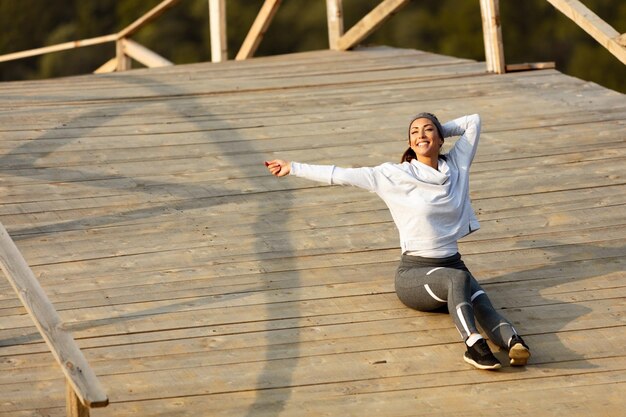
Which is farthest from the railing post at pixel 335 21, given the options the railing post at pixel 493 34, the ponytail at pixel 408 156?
the ponytail at pixel 408 156

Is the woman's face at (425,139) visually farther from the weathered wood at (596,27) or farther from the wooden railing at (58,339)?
the weathered wood at (596,27)

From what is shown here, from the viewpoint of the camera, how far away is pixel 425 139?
4883 millimetres

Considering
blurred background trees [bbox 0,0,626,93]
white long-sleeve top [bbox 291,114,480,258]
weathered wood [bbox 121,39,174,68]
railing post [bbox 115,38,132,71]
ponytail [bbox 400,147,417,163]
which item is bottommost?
blurred background trees [bbox 0,0,626,93]

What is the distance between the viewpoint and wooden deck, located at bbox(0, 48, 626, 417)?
171 inches

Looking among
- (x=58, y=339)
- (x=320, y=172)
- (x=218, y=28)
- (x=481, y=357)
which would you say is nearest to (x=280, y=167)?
(x=320, y=172)

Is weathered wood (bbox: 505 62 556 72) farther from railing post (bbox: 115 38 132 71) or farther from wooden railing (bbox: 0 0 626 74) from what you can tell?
railing post (bbox: 115 38 132 71)

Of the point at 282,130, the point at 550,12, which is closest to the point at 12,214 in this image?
the point at 282,130

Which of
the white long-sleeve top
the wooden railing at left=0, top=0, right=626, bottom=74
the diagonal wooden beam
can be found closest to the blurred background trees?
the wooden railing at left=0, top=0, right=626, bottom=74

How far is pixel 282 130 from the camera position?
686 cm

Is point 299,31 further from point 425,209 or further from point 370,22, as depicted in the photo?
point 425,209

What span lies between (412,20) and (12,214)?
2631cm

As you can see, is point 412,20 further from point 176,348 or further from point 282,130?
point 176,348

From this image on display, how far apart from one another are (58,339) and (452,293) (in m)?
1.48

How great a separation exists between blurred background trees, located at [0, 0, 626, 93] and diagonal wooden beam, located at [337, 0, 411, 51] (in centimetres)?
1897
